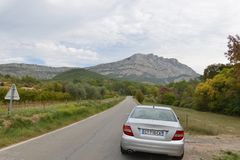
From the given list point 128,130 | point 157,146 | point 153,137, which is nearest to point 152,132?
point 153,137

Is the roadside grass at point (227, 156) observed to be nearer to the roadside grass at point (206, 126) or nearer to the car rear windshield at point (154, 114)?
the car rear windshield at point (154, 114)

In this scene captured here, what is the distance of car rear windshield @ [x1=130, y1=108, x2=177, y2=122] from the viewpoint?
9.60m

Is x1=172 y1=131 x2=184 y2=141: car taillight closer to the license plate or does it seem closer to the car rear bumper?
the car rear bumper

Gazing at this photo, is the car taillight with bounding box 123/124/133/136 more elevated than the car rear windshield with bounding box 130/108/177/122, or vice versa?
the car rear windshield with bounding box 130/108/177/122

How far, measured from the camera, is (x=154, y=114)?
9.89 meters

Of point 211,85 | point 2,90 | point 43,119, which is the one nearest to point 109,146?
point 43,119

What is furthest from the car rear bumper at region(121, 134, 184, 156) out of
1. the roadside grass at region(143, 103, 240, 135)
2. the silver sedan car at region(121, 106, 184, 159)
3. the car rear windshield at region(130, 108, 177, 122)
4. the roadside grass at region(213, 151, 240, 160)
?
the roadside grass at region(143, 103, 240, 135)

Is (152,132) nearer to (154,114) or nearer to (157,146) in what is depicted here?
(157,146)

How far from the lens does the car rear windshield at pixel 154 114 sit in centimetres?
960

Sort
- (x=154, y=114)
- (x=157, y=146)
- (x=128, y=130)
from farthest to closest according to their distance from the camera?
(x=154, y=114) < (x=128, y=130) < (x=157, y=146)

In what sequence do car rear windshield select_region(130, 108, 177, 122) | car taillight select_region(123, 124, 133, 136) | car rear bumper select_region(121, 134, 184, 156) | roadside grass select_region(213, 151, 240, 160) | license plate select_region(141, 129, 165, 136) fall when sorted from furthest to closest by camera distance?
roadside grass select_region(213, 151, 240, 160)
car rear windshield select_region(130, 108, 177, 122)
car taillight select_region(123, 124, 133, 136)
license plate select_region(141, 129, 165, 136)
car rear bumper select_region(121, 134, 184, 156)

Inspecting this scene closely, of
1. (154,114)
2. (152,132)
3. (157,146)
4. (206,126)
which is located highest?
(154,114)

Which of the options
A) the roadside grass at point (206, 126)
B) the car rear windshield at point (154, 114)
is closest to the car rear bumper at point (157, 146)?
the car rear windshield at point (154, 114)

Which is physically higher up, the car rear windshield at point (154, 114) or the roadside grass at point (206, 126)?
the car rear windshield at point (154, 114)
